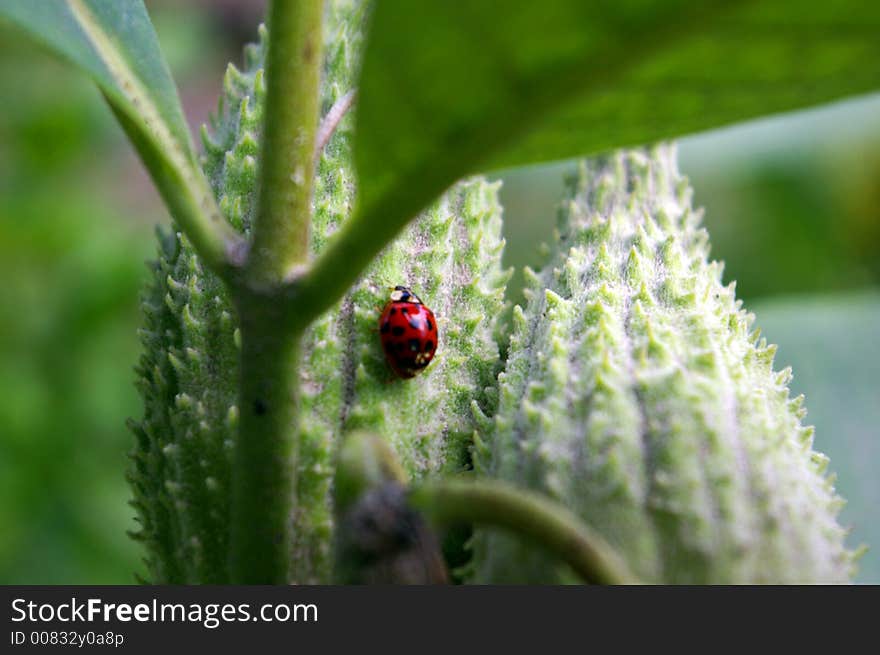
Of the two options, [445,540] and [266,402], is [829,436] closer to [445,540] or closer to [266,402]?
[445,540]

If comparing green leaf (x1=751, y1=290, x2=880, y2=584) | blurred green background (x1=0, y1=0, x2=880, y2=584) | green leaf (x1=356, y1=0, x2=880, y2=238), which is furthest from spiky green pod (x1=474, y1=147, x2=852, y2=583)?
blurred green background (x1=0, y1=0, x2=880, y2=584)

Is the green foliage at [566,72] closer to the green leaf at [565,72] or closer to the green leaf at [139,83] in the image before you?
the green leaf at [565,72]

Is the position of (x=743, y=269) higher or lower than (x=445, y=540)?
higher

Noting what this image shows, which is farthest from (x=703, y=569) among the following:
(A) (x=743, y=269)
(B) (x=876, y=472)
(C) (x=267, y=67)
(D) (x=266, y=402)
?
(A) (x=743, y=269)

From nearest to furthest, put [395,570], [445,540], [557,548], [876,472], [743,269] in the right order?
[557,548] < [395,570] < [445,540] < [876,472] < [743,269]

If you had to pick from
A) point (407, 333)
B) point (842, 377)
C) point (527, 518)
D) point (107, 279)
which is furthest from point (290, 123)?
point (107, 279)

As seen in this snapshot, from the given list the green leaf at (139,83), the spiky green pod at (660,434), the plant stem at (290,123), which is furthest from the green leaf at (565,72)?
the spiky green pod at (660,434)

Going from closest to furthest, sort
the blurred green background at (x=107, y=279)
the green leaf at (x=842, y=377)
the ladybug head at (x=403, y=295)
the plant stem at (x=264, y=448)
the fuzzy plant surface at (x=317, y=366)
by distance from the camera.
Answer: the plant stem at (x=264, y=448)
the fuzzy plant surface at (x=317, y=366)
the ladybug head at (x=403, y=295)
the green leaf at (x=842, y=377)
the blurred green background at (x=107, y=279)

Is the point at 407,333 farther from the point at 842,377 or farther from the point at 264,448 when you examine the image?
the point at 842,377
